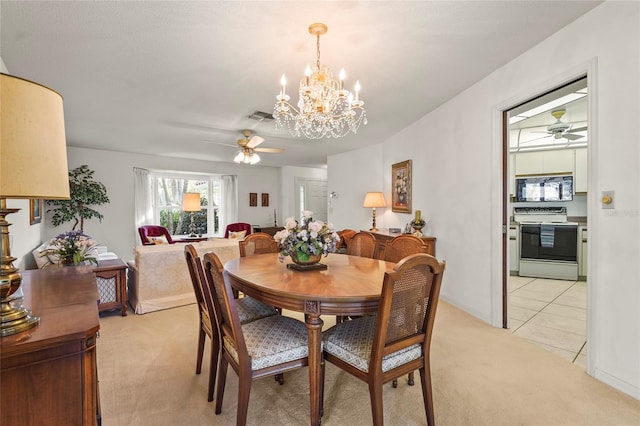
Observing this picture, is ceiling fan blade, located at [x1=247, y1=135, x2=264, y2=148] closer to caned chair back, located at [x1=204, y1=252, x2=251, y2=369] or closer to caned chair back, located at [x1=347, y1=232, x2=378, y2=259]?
caned chair back, located at [x1=347, y1=232, x2=378, y2=259]

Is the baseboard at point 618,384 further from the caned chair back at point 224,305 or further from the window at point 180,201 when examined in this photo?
the window at point 180,201

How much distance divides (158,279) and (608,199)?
161 inches

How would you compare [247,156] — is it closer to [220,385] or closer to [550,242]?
[220,385]

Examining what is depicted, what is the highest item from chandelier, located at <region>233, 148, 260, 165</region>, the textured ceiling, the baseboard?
the textured ceiling

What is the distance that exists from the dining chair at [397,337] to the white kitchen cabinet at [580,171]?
484 centimetres

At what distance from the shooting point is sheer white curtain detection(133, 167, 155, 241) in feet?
21.1

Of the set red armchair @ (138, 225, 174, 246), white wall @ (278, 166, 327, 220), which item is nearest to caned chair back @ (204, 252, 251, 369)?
red armchair @ (138, 225, 174, 246)

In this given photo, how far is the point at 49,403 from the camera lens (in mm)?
921

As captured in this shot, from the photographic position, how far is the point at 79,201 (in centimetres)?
541

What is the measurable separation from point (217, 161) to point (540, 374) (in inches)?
278

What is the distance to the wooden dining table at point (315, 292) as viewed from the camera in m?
1.54

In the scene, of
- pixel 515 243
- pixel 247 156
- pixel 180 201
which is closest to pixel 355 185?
pixel 247 156

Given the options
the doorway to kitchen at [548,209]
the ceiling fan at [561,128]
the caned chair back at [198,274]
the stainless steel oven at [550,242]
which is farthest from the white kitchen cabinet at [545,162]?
the caned chair back at [198,274]

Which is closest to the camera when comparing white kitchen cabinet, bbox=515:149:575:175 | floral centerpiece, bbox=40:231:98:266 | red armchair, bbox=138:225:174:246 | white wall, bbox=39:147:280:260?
floral centerpiece, bbox=40:231:98:266
